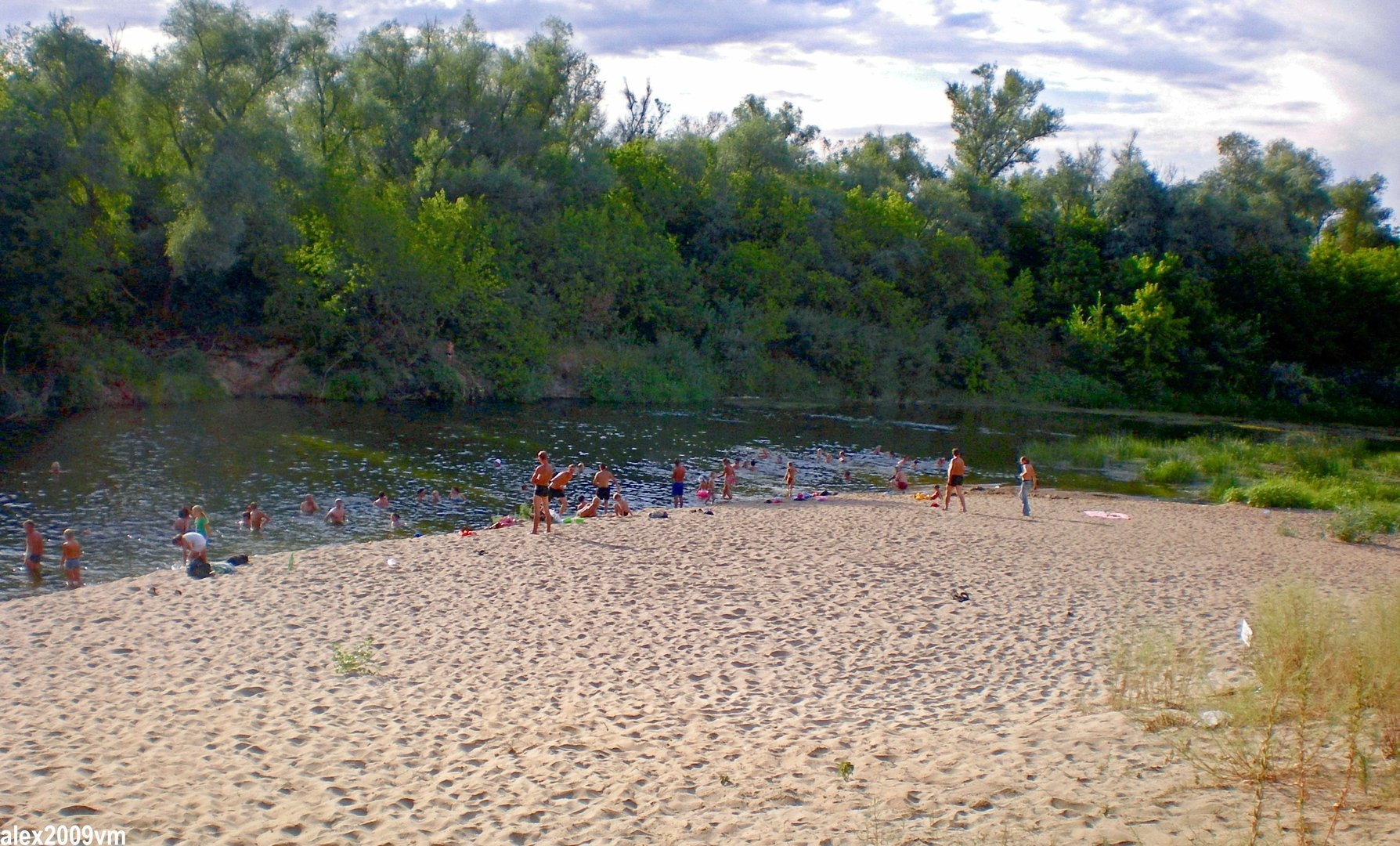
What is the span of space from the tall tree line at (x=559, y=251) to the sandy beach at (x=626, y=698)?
29831 mm

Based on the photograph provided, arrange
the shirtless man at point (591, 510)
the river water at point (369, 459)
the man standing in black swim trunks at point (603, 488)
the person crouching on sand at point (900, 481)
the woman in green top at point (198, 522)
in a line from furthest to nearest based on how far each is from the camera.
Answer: the person crouching on sand at point (900, 481)
the man standing in black swim trunks at point (603, 488)
the shirtless man at point (591, 510)
the river water at point (369, 459)
the woman in green top at point (198, 522)

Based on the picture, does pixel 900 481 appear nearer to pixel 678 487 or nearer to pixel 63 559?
pixel 678 487

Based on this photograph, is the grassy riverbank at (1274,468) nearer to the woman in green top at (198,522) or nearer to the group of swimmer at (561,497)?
the group of swimmer at (561,497)

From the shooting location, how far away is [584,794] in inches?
281

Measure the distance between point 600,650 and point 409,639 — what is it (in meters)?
2.24

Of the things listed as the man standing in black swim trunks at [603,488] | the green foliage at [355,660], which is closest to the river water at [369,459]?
the man standing in black swim trunks at [603,488]

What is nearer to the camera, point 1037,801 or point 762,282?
point 1037,801

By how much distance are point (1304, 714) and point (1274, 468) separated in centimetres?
3073

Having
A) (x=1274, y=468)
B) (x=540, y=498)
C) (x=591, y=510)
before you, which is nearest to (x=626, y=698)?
(x=540, y=498)

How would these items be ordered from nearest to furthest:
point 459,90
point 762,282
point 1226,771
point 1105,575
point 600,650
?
point 1226,771
point 600,650
point 1105,575
point 459,90
point 762,282

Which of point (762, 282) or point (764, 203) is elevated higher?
point (764, 203)

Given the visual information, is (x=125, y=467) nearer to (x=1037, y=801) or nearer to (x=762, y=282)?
(x=1037, y=801)

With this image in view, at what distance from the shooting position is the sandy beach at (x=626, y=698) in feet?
21.6

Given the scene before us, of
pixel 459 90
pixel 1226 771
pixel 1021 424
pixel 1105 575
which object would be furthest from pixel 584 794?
pixel 459 90
